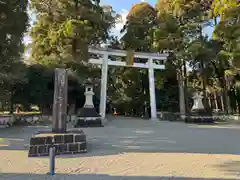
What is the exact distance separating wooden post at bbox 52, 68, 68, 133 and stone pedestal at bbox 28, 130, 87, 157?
0.41 meters

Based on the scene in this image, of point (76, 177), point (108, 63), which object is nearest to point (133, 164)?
point (76, 177)

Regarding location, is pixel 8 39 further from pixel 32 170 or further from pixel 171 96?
pixel 171 96

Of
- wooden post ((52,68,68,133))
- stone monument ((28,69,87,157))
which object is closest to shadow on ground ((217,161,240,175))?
stone monument ((28,69,87,157))

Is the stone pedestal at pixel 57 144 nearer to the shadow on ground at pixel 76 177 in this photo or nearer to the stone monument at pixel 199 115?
the shadow on ground at pixel 76 177

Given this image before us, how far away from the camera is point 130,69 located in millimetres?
16469

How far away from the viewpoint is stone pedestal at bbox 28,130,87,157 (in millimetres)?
4137

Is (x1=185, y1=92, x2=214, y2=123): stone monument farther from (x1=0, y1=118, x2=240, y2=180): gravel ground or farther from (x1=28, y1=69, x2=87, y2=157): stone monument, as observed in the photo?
(x1=28, y1=69, x2=87, y2=157): stone monument

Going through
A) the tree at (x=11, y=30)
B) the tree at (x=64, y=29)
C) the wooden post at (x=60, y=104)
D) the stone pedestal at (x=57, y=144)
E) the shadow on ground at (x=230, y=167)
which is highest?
the tree at (x=64, y=29)

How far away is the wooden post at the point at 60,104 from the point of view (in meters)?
4.71

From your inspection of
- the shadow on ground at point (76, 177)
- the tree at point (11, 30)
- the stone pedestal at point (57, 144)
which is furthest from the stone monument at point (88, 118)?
the shadow on ground at point (76, 177)

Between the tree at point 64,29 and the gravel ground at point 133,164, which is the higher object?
the tree at point 64,29

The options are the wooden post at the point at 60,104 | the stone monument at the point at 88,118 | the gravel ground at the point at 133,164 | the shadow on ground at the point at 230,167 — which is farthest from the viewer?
the stone monument at the point at 88,118

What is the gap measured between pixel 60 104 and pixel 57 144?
0.97 meters

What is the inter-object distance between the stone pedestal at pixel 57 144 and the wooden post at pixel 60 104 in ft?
1.34
